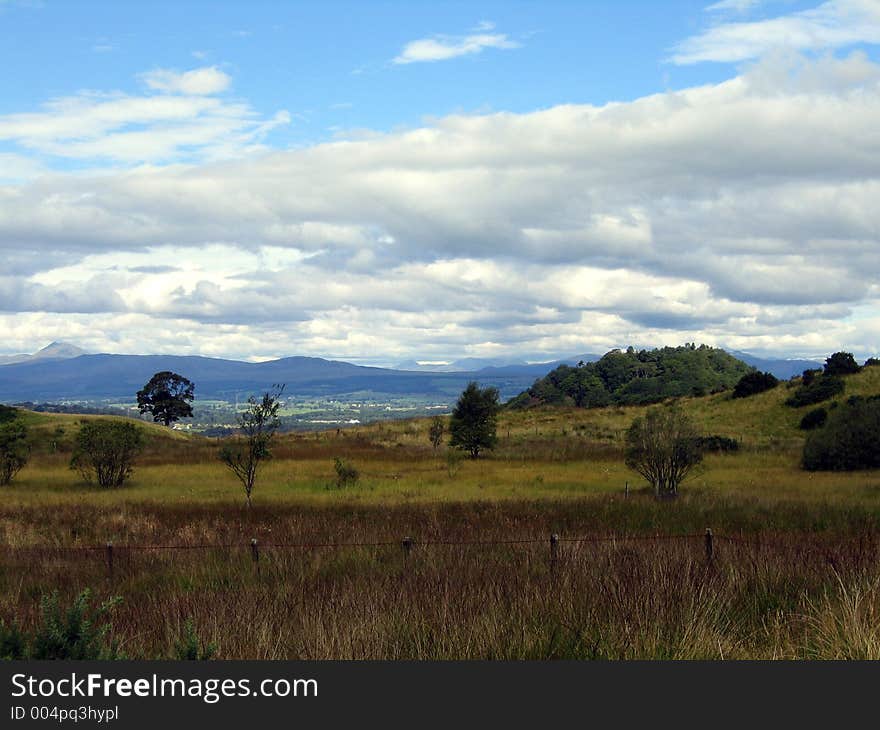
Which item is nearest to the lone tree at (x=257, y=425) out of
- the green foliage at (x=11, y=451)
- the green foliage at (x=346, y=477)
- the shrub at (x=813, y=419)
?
the green foliage at (x=346, y=477)

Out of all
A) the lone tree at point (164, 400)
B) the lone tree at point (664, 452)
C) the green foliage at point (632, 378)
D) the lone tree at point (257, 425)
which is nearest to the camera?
the lone tree at point (664, 452)

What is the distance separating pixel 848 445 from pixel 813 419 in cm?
1804

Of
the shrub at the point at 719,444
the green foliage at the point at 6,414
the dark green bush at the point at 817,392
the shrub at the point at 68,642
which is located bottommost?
the shrub at the point at 719,444

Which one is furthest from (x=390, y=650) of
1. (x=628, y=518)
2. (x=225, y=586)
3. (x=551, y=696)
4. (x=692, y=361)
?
(x=692, y=361)

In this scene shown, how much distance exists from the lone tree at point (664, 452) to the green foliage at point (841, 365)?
133 feet

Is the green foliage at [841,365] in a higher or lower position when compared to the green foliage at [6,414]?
higher

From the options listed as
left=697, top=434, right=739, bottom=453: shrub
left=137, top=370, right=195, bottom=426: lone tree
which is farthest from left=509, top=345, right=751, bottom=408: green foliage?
left=697, top=434, right=739, bottom=453: shrub

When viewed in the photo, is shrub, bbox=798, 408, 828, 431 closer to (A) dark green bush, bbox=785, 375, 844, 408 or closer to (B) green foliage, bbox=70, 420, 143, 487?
(A) dark green bush, bbox=785, 375, 844, 408

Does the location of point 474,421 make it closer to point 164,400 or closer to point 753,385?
point 753,385

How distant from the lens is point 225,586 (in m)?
11.1

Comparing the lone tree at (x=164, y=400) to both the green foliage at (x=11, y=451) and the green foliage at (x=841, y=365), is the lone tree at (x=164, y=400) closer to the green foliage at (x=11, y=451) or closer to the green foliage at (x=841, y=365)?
the green foliage at (x=11, y=451)

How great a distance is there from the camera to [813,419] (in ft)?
182

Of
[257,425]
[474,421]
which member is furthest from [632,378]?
[257,425]

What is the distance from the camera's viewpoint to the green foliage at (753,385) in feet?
227
